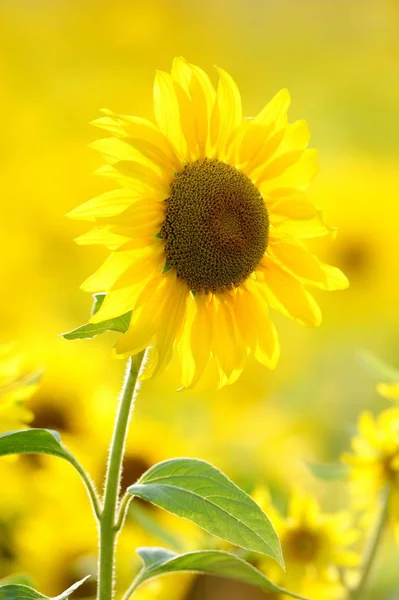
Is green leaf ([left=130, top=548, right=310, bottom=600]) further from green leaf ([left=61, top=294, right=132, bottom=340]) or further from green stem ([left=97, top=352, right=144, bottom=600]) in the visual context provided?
green leaf ([left=61, top=294, right=132, bottom=340])

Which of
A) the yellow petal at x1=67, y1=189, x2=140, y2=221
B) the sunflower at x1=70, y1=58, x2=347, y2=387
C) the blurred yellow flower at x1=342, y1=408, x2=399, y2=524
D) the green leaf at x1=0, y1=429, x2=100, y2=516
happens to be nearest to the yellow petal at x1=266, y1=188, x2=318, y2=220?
the sunflower at x1=70, y1=58, x2=347, y2=387

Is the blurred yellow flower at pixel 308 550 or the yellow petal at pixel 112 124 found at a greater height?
the yellow petal at pixel 112 124

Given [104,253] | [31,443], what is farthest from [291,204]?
[104,253]

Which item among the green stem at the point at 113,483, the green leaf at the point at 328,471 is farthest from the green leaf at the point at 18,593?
the green leaf at the point at 328,471

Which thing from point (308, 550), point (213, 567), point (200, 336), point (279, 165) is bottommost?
point (308, 550)

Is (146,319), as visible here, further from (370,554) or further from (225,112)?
(370,554)

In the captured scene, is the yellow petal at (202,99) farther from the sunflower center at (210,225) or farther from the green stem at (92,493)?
the green stem at (92,493)
